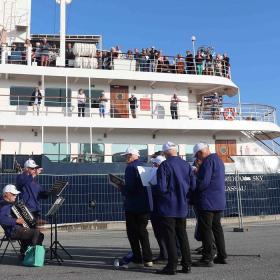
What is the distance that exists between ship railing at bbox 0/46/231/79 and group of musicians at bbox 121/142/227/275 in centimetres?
1362

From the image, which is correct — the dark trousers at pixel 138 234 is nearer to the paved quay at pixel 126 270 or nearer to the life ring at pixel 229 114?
the paved quay at pixel 126 270

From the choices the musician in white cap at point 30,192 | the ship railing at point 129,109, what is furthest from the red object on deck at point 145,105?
the musician in white cap at point 30,192

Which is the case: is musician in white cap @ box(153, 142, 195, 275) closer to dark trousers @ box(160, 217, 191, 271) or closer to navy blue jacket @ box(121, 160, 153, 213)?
dark trousers @ box(160, 217, 191, 271)

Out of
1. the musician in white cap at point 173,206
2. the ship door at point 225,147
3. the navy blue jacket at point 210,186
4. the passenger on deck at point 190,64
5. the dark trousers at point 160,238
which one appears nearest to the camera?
the musician in white cap at point 173,206

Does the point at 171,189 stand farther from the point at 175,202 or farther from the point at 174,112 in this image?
the point at 174,112

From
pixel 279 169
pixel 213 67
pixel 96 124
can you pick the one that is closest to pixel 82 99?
pixel 96 124

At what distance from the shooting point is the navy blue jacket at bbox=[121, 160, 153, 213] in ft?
22.2

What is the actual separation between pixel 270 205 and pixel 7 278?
1203 centimetres

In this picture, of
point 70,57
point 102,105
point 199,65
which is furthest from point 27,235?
point 199,65

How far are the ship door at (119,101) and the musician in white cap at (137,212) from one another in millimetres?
13071

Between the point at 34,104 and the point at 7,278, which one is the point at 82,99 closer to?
the point at 34,104

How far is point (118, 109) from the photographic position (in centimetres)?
2000

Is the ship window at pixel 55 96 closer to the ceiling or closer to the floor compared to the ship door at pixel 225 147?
closer to the ceiling

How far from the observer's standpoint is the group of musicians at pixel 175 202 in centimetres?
633
